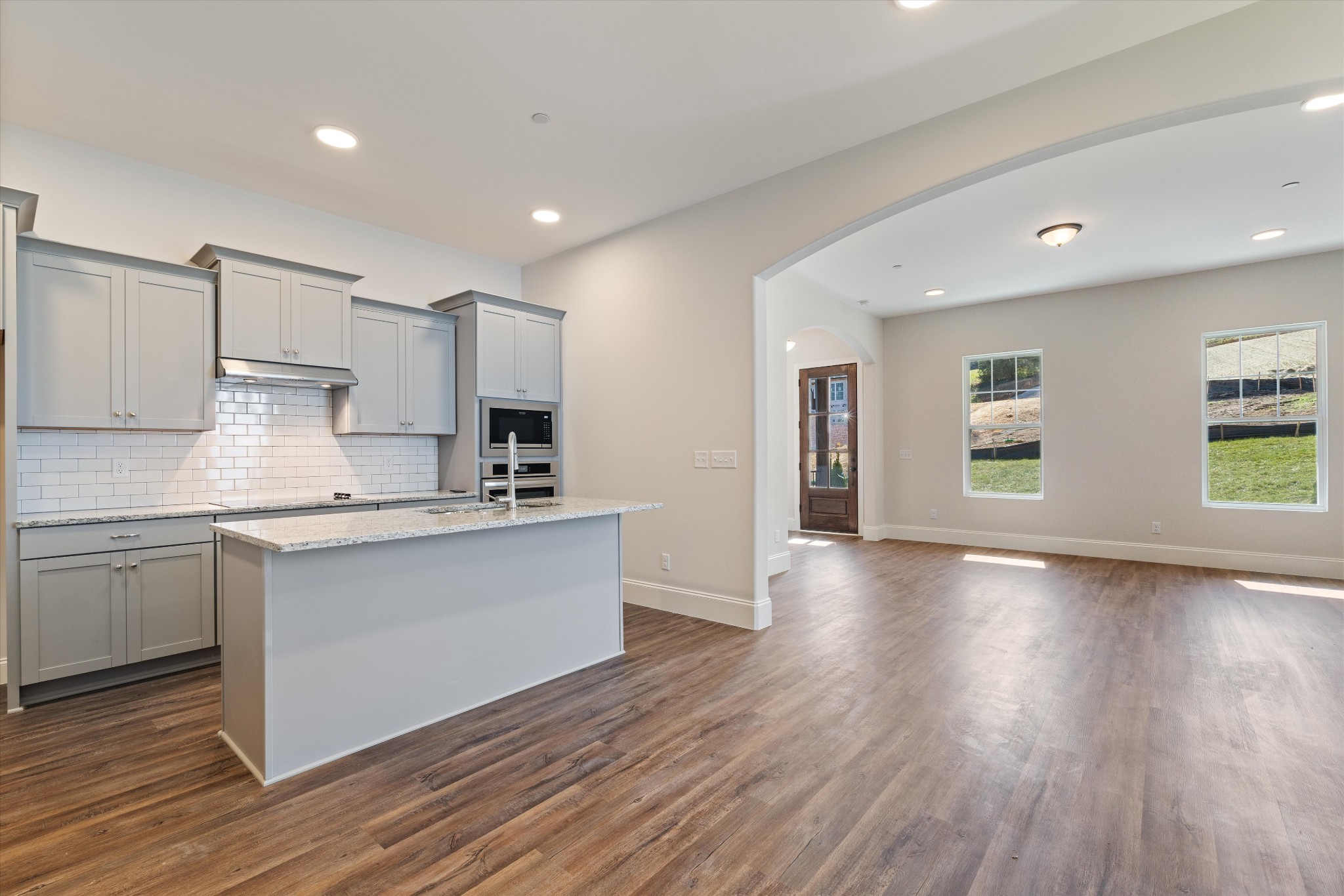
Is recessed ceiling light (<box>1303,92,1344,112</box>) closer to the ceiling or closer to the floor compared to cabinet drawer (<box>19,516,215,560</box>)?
Result: closer to the ceiling

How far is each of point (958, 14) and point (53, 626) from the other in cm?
505

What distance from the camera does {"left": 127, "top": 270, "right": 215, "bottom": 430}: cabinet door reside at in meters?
3.42

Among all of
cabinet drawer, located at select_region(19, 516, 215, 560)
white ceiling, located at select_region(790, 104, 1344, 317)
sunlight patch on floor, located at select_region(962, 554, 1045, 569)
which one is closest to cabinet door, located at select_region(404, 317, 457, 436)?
cabinet drawer, located at select_region(19, 516, 215, 560)

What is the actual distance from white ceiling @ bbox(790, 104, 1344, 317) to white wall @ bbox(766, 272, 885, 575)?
1.11 ft

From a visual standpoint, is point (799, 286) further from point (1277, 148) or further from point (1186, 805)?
point (1186, 805)

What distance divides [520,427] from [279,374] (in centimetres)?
178

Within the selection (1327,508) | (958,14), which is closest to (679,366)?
(958,14)

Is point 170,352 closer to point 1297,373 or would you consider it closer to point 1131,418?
point 1131,418

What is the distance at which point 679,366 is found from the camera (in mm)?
4590

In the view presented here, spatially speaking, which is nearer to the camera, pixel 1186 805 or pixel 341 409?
pixel 1186 805

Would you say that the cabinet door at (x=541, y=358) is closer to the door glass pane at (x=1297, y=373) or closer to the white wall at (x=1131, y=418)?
the white wall at (x=1131, y=418)

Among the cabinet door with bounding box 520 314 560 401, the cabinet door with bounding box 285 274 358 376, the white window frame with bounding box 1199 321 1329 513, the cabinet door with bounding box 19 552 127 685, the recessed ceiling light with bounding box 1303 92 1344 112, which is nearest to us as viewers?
the cabinet door with bounding box 19 552 127 685

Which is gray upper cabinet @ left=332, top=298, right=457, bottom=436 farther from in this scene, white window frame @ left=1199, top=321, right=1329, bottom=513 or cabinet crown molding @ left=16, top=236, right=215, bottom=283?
white window frame @ left=1199, top=321, right=1329, bottom=513

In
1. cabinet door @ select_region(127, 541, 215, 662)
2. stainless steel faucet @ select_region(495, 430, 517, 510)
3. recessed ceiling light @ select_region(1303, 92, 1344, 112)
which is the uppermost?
recessed ceiling light @ select_region(1303, 92, 1344, 112)
